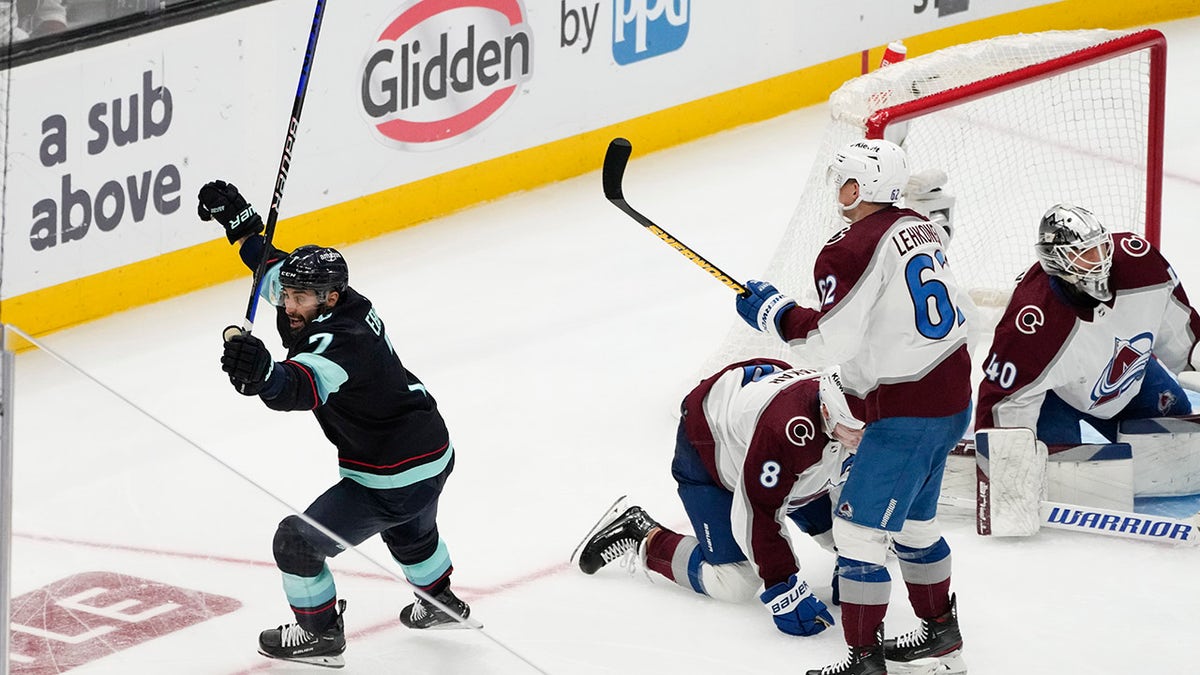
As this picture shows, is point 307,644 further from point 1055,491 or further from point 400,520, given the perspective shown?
point 1055,491

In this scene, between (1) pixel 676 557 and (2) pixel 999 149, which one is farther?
(2) pixel 999 149

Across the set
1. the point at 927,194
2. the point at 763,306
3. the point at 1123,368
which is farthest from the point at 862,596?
the point at 927,194

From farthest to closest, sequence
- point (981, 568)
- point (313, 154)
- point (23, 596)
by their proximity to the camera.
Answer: point (313, 154) → point (981, 568) → point (23, 596)

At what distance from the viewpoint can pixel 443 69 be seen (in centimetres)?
646

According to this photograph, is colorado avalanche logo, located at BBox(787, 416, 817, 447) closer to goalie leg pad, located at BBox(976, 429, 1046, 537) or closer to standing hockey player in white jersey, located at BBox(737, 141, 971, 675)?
standing hockey player in white jersey, located at BBox(737, 141, 971, 675)

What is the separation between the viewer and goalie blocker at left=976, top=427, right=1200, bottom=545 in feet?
14.6

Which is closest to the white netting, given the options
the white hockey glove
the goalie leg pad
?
the white hockey glove

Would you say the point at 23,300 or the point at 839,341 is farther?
the point at 23,300

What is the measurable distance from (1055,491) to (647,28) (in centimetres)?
310

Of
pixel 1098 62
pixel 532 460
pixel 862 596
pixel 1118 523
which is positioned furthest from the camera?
pixel 1098 62

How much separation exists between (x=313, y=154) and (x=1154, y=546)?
10.0ft

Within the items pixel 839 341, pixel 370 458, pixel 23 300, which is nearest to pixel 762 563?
pixel 839 341

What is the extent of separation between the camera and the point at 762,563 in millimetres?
3975

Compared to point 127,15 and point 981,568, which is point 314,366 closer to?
point 981,568
